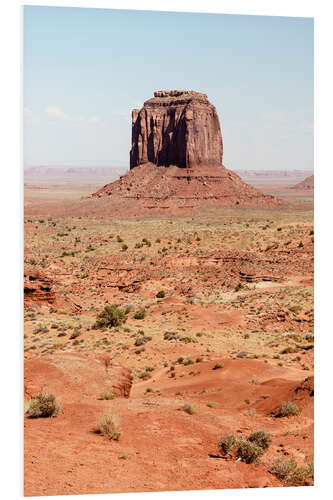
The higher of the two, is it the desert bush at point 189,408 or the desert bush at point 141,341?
the desert bush at point 189,408

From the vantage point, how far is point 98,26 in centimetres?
1021

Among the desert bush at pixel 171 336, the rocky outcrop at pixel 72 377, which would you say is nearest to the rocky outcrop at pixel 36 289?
the desert bush at pixel 171 336

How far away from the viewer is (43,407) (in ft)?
32.7

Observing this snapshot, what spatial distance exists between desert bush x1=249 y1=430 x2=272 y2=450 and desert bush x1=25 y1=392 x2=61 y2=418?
3.50 meters

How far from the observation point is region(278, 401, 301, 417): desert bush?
10.9 metres

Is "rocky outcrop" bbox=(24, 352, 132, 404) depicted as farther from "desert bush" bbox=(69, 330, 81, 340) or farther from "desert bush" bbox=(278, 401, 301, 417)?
"desert bush" bbox=(69, 330, 81, 340)

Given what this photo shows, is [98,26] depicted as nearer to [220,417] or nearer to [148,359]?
[220,417]

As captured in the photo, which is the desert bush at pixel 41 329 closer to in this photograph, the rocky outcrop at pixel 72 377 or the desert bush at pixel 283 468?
the rocky outcrop at pixel 72 377

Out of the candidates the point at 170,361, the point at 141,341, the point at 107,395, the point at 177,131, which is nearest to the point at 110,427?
the point at 107,395

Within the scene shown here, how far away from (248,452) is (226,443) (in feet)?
1.27

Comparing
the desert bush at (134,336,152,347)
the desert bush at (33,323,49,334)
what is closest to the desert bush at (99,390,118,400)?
the desert bush at (134,336,152,347)

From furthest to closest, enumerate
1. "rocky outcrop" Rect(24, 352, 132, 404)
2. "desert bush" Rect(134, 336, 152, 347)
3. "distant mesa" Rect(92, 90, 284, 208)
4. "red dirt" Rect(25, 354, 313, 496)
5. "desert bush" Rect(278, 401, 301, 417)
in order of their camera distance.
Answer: "distant mesa" Rect(92, 90, 284, 208)
"desert bush" Rect(134, 336, 152, 347)
"rocky outcrop" Rect(24, 352, 132, 404)
"desert bush" Rect(278, 401, 301, 417)
"red dirt" Rect(25, 354, 313, 496)

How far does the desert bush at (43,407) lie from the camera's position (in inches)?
389

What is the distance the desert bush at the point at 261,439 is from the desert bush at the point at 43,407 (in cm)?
350
